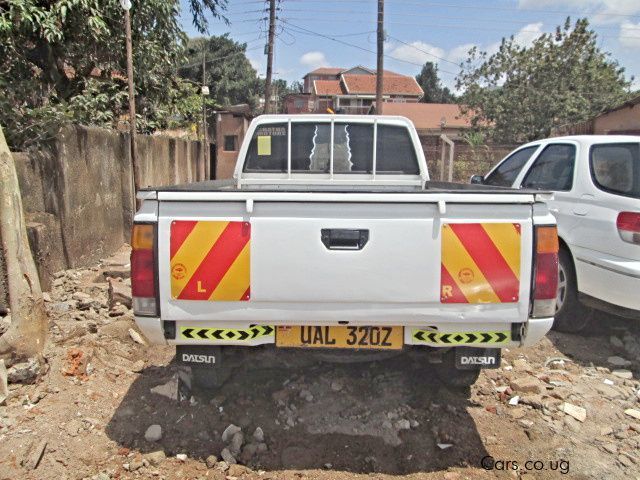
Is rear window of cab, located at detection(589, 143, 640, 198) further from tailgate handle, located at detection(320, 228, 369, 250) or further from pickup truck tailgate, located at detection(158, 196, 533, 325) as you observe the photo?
tailgate handle, located at detection(320, 228, 369, 250)

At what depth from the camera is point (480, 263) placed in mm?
2541

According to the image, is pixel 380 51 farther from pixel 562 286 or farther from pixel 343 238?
pixel 343 238

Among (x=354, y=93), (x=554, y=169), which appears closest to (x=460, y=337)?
(x=554, y=169)

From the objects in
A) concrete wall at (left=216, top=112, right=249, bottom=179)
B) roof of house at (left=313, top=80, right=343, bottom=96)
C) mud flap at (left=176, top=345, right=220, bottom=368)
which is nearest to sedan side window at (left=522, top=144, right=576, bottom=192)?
mud flap at (left=176, top=345, right=220, bottom=368)

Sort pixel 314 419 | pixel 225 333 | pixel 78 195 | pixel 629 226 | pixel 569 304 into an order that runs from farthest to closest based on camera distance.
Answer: pixel 78 195
pixel 569 304
pixel 629 226
pixel 314 419
pixel 225 333

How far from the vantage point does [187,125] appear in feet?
47.9

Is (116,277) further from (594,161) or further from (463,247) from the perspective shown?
(594,161)

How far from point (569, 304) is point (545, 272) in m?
2.49

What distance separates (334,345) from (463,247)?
Result: 853 mm

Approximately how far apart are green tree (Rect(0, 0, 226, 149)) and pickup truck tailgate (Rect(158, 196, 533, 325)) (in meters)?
4.27

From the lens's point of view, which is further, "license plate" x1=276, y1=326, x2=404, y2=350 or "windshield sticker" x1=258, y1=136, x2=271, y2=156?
"windshield sticker" x1=258, y1=136, x2=271, y2=156

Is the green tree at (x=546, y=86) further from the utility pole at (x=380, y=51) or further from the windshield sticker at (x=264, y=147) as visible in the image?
the windshield sticker at (x=264, y=147)

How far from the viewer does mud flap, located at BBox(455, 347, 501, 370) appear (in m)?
2.86

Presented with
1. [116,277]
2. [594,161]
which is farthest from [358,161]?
[116,277]
